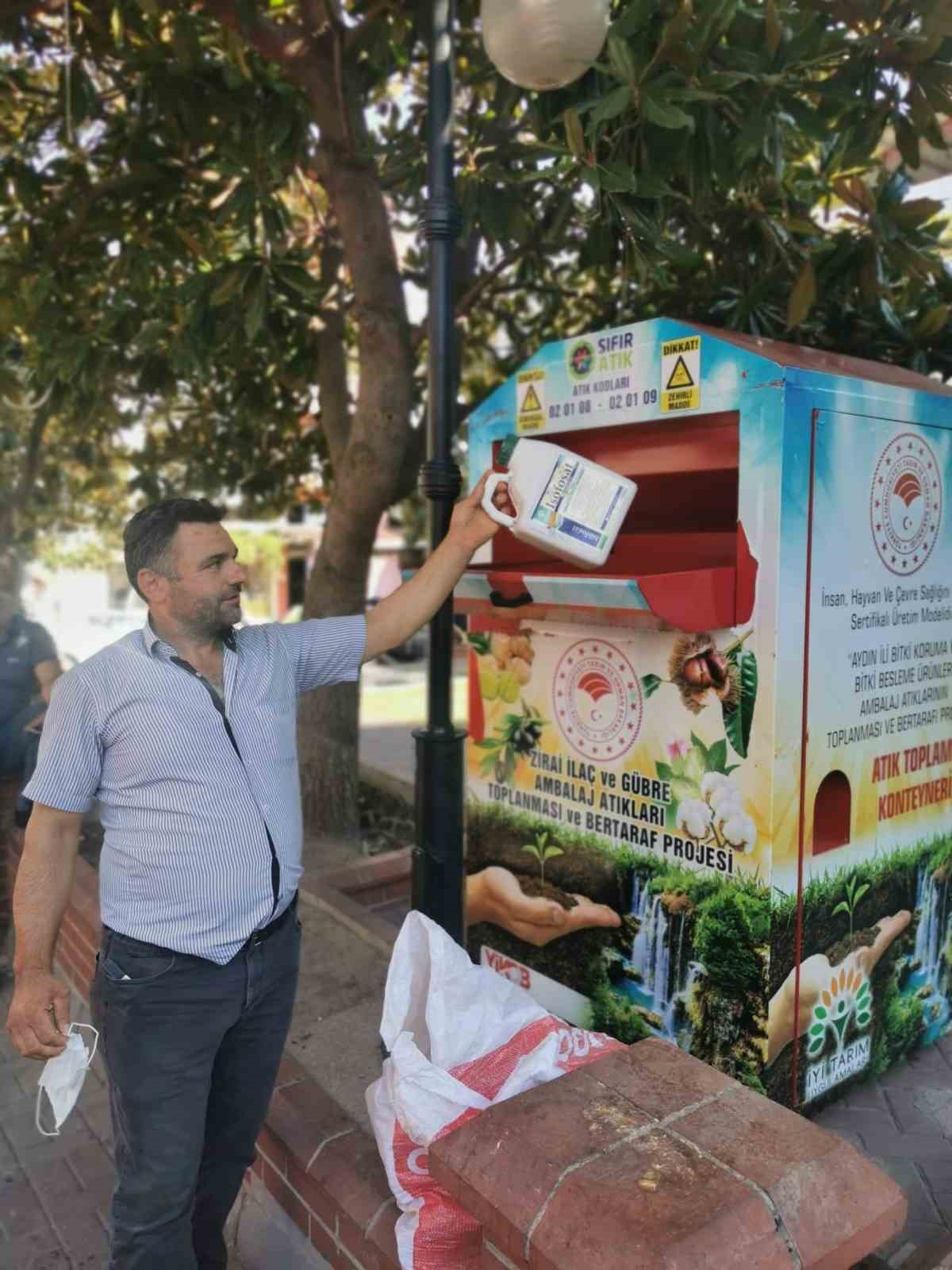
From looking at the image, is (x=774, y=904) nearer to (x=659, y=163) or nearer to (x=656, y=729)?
(x=656, y=729)

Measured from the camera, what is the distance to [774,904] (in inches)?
92.3

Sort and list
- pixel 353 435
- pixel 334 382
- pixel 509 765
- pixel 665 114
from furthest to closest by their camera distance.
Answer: pixel 334 382
pixel 353 435
pixel 509 765
pixel 665 114

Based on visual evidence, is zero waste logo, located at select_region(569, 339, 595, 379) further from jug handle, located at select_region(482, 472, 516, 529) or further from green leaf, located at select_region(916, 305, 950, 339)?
green leaf, located at select_region(916, 305, 950, 339)

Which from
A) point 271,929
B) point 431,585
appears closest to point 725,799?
point 431,585

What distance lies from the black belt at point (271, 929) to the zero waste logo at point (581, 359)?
1.61 m

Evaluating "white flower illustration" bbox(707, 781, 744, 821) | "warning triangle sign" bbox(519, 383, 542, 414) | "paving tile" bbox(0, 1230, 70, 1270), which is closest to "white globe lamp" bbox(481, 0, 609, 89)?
"warning triangle sign" bbox(519, 383, 542, 414)

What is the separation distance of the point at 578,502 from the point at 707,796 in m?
0.81

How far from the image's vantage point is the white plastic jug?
228 cm

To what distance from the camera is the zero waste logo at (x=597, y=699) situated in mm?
2627

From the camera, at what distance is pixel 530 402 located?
9.70 feet

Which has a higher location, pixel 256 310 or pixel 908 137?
pixel 908 137

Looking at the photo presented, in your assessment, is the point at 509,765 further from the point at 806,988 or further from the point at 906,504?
the point at 906,504

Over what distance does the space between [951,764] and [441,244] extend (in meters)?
2.10

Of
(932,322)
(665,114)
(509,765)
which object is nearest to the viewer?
(665,114)
